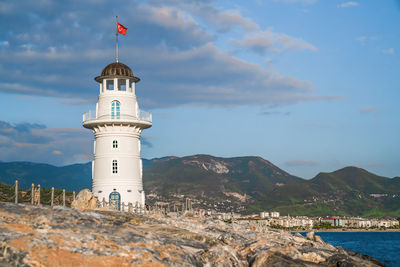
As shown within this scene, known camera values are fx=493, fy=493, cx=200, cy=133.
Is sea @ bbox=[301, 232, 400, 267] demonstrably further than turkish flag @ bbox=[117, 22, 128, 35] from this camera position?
Yes

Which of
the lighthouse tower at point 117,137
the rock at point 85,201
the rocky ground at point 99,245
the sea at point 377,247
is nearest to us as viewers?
the rocky ground at point 99,245

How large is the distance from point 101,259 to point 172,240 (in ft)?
14.1

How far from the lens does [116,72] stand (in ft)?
150

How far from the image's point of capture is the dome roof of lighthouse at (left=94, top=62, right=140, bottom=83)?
45.5 metres

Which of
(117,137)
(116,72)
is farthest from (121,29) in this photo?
(117,137)

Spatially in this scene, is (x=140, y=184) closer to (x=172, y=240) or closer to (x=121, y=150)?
(x=121, y=150)

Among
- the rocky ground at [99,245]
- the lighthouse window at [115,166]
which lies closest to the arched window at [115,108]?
the lighthouse window at [115,166]

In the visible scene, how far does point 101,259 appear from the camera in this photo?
1533 centimetres

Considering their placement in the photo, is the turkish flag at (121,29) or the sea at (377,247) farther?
the sea at (377,247)

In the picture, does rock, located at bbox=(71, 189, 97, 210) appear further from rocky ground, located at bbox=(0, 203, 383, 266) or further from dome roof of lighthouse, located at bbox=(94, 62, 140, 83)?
rocky ground, located at bbox=(0, 203, 383, 266)

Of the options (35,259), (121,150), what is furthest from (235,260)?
(121,150)

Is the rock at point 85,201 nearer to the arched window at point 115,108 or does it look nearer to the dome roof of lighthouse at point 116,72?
the arched window at point 115,108

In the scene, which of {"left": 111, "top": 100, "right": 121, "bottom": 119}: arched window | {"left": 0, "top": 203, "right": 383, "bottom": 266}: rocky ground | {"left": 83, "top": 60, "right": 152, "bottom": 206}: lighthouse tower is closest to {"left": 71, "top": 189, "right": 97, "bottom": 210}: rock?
{"left": 83, "top": 60, "right": 152, "bottom": 206}: lighthouse tower

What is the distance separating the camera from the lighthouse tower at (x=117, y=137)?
44.0 metres
